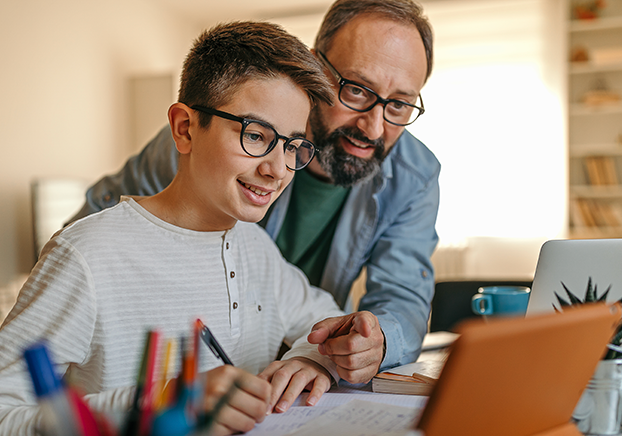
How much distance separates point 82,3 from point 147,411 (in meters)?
4.05

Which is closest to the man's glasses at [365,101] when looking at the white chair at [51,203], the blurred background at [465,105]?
the white chair at [51,203]

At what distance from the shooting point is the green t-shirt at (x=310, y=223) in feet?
5.14

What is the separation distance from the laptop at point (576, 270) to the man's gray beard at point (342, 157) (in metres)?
0.68

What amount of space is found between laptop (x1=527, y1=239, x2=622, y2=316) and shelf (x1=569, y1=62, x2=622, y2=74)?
3.94m

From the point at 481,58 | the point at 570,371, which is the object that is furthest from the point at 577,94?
the point at 570,371

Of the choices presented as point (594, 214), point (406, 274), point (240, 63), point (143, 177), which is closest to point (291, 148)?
point (240, 63)

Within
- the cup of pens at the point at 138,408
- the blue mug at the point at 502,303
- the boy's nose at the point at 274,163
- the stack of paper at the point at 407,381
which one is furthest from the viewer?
the blue mug at the point at 502,303

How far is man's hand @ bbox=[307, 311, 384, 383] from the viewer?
883 mm

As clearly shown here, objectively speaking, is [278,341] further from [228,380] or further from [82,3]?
[82,3]

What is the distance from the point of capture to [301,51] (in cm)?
101

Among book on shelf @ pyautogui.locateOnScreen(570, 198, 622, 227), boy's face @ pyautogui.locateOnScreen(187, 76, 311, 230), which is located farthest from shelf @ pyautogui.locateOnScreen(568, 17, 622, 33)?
boy's face @ pyautogui.locateOnScreen(187, 76, 311, 230)

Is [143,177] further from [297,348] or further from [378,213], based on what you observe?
[297,348]

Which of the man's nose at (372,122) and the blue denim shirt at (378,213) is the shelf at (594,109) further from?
the man's nose at (372,122)

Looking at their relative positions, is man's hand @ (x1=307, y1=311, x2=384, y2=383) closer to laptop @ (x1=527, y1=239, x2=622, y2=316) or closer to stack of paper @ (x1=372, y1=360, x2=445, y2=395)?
stack of paper @ (x1=372, y1=360, x2=445, y2=395)
